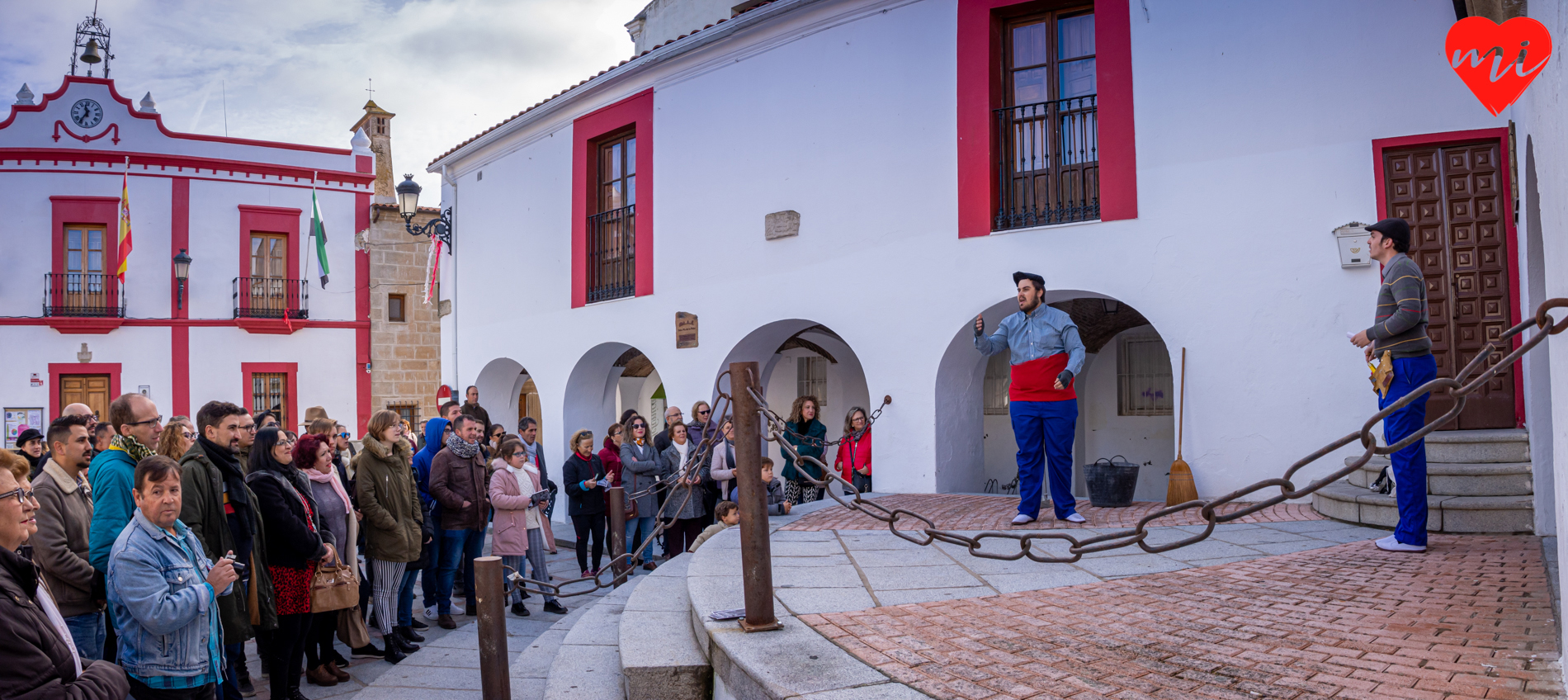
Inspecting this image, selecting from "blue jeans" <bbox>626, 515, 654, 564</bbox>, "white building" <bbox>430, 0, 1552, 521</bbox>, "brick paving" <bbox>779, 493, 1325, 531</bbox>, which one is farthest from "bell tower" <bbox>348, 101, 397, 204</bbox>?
"brick paving" <bbox>779, 493, 1325, 531</bbox>

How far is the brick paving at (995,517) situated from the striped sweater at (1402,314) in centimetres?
142

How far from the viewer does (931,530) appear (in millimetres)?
3412

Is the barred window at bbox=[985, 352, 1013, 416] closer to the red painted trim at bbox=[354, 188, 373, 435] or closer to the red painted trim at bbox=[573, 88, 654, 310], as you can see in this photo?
the red painted trim at bbox=[573, 88, 654, 310]

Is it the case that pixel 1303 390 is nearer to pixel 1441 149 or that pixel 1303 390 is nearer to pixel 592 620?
pixel 1441 149

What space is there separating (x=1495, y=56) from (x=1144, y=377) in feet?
28.0

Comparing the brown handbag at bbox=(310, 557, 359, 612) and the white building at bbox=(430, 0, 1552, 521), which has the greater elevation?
the white building at bbox=(430, 0, 1552, 521)

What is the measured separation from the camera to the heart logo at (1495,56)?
11.6ft

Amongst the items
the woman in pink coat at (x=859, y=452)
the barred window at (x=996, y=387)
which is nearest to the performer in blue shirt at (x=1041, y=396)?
the woman in pink coat at (x=859, y=452)

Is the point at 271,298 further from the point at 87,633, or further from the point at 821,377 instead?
the point at 87,633

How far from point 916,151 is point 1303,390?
3.95 meters

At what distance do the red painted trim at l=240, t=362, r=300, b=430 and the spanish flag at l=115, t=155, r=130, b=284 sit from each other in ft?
9.72

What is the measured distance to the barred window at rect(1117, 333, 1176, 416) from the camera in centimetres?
1172

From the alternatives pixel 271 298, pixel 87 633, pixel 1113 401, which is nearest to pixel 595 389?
pixel 1113 401

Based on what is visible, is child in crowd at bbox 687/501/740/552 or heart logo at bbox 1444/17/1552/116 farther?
child in crowd at bbox 687/501/740/552
